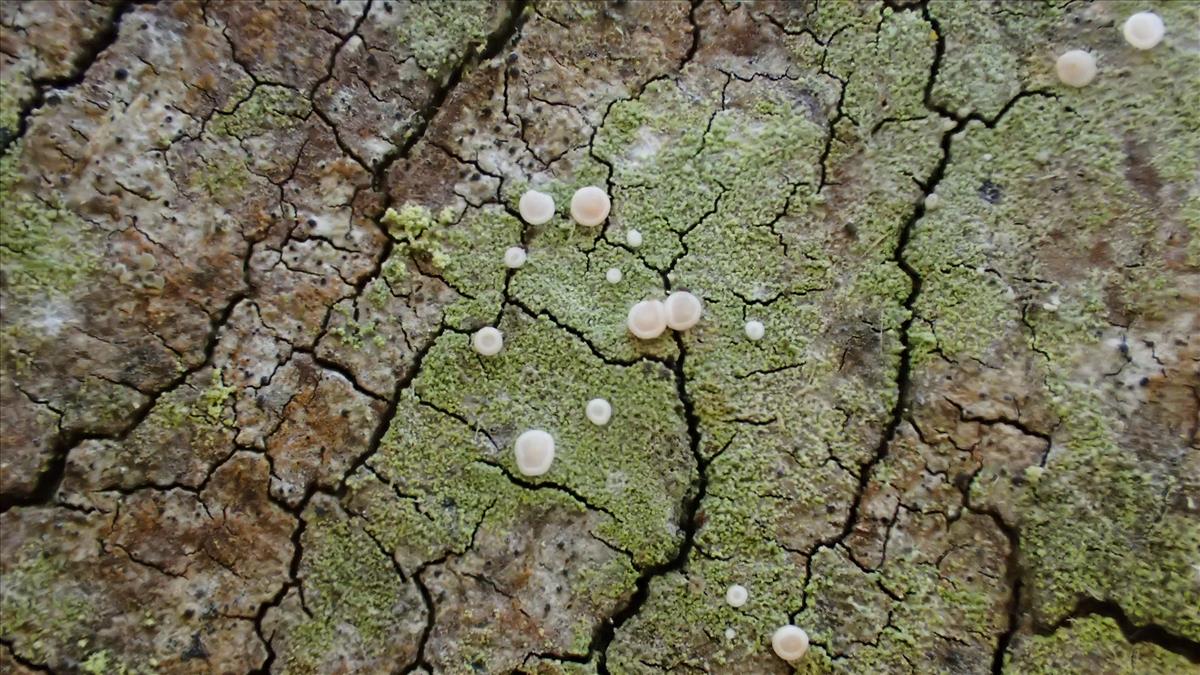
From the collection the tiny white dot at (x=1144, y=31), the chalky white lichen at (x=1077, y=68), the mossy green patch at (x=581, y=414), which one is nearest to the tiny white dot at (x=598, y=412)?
the mossy green patch at (x=581, y=414)

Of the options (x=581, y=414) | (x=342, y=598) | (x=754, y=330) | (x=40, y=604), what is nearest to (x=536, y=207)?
(x=581, y=414)

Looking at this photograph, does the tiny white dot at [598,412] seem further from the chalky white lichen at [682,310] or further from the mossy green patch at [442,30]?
the mossy green patch at [442,30]

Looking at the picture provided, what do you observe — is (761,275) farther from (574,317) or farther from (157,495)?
(157,495)

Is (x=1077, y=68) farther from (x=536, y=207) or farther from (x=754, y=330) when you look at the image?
(x=536, y=207)

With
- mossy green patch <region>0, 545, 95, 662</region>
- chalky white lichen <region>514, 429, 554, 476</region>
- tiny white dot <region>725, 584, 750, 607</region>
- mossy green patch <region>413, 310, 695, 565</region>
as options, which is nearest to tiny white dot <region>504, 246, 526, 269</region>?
mossy green patch <region>413, 310, 695, 565</region>

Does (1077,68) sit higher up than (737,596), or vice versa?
(1077,68)

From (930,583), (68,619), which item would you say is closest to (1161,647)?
(930,583)
